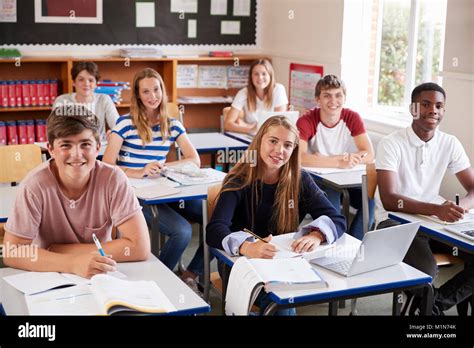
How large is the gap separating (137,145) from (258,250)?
5.85 feet

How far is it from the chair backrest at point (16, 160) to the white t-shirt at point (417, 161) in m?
2.03

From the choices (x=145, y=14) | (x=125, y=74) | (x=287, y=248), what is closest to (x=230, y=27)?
(x=145, y=14)

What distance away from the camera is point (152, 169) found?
4.07 metres

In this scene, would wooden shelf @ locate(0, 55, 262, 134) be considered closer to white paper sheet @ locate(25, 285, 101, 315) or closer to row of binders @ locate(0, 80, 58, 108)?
row of binders @ locate(0, 80, 58, 108)

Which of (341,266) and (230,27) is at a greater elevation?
(230,27)

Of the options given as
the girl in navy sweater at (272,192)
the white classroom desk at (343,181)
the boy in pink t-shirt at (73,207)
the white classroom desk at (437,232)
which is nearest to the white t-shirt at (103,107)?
the white classroom desk at (343,181)

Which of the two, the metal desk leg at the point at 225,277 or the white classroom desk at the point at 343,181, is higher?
the white classroom desk at the point at 343,181

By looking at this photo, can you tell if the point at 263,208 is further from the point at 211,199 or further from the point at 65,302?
the point at 65,302

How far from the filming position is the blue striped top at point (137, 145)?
13.7ft

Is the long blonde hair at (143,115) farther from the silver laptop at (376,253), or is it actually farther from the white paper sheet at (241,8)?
the white paper sheet at (241,8)

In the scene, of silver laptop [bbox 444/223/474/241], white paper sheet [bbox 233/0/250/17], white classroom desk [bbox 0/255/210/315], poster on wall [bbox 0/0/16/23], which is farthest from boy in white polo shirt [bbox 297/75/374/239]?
poster on wall [bbox 0/0/16/23]

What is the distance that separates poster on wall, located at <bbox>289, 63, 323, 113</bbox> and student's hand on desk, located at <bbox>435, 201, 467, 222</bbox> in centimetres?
317

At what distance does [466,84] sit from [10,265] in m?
3.38

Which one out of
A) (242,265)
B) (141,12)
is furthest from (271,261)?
(141,12)
